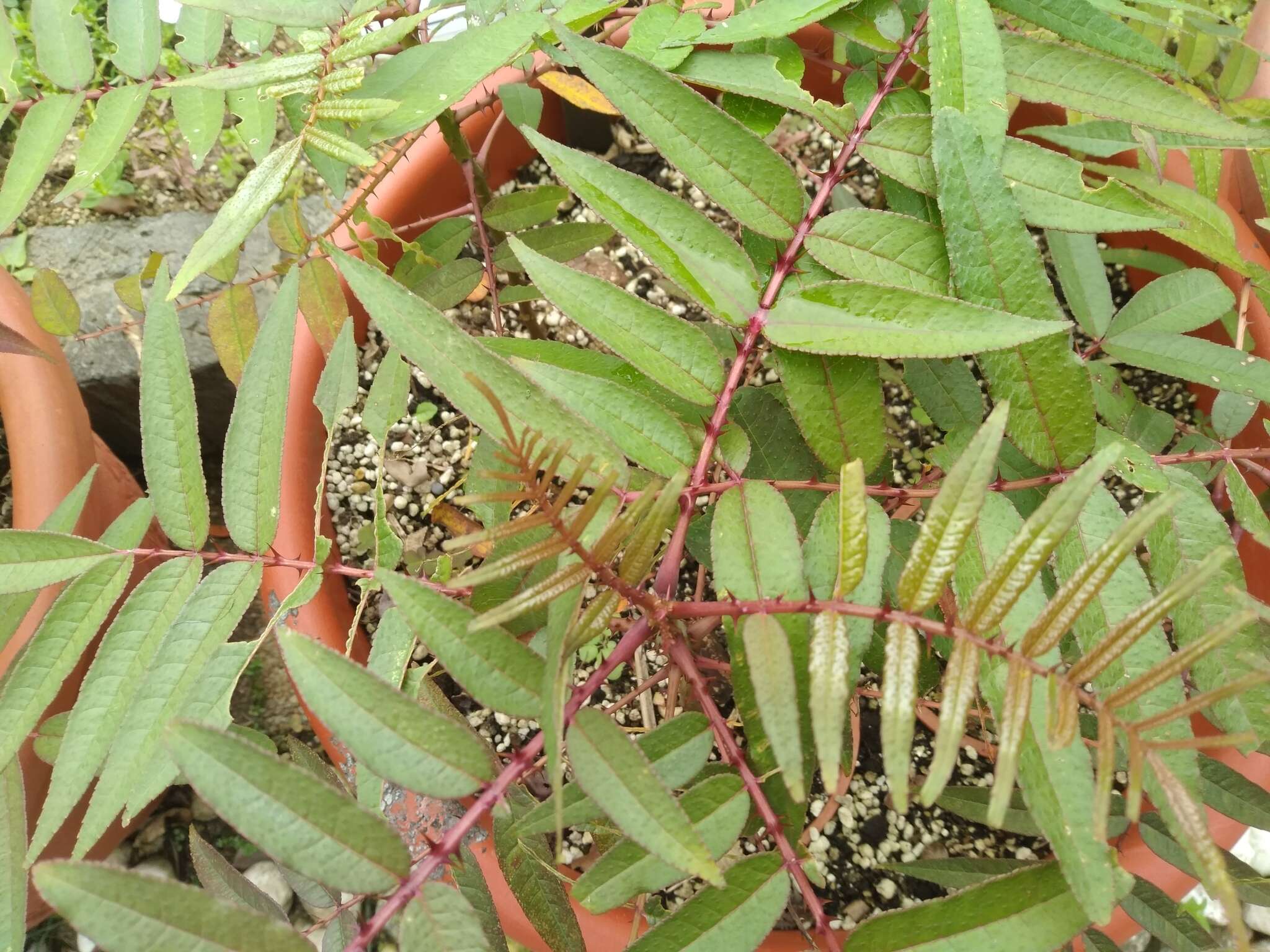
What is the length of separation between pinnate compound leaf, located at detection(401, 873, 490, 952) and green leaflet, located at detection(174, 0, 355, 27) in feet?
2.28

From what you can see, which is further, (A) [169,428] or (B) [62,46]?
(B) [62,46]

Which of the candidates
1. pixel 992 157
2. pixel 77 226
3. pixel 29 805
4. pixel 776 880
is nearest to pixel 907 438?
pixel 992 157

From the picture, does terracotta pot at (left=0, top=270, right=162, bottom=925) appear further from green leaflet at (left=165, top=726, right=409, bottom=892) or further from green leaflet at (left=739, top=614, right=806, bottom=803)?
green leaflet at (left=739, top=614, right=806, bottom=803)

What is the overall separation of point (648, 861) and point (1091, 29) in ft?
2.62

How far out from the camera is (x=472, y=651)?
59cm

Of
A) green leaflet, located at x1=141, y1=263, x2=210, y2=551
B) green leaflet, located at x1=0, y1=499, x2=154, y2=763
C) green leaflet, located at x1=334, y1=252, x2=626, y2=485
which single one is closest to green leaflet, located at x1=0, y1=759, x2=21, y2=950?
green leaflet, located at x1=0, y1=499, x2=154, y2=763

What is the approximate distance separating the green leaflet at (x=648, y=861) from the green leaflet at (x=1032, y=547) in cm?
24

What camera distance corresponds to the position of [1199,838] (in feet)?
1.51

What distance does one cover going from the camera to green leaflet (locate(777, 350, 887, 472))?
2.40 feet

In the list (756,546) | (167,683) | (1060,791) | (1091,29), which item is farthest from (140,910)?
(1091,29)

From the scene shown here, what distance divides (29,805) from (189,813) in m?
0.43

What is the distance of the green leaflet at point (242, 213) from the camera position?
672 mm

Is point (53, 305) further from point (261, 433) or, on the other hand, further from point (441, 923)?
point (441, 923)

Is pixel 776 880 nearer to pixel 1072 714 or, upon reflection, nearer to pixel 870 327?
pixel 1072 714
